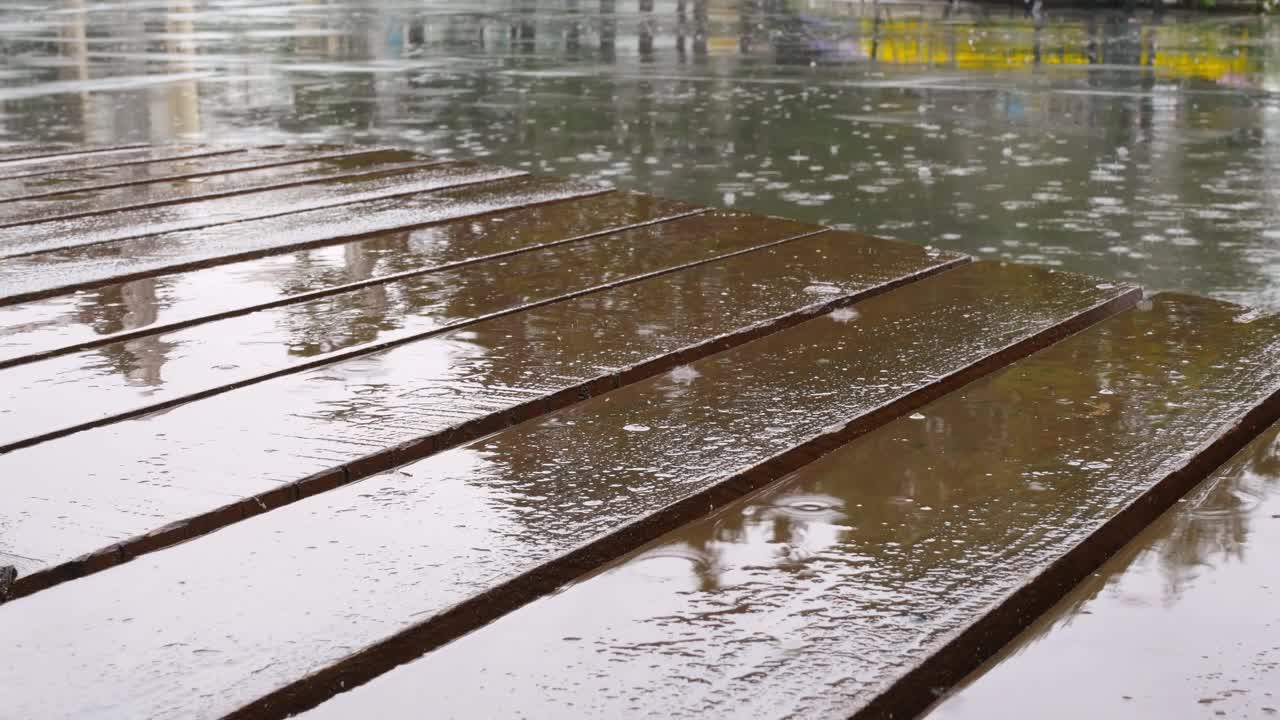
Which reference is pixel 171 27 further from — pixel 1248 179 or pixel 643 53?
pixel 1248 179

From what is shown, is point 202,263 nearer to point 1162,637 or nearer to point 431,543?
point 431,543

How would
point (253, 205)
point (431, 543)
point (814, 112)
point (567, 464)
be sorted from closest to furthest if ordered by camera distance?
1. point (431, 543)
2. point (567, 464)
3. point (253, 205)
4. point (814, 112)

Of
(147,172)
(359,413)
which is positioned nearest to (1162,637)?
(359,413)

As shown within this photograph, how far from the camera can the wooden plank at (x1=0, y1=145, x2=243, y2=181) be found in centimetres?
282

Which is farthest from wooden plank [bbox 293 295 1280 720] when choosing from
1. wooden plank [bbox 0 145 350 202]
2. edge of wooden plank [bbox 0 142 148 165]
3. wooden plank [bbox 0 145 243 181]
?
edge of wooden plank [bbox 0 142 148 165]

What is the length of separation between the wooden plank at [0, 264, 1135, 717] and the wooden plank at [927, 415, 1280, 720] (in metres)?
0.26

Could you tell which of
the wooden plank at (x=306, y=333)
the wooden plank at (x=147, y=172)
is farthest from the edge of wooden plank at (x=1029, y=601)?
the wooden plank at (x=147, y=172)

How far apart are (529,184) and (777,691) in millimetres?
1874

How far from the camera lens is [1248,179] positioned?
6.05 meters

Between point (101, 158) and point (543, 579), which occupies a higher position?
point (101, 158)

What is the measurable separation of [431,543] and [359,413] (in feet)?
1.01

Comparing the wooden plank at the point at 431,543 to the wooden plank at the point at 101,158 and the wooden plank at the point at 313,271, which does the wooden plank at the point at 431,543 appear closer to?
the wooden plank at the point at 313,271

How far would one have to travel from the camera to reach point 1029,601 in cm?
92

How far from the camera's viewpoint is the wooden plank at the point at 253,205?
2107mm
